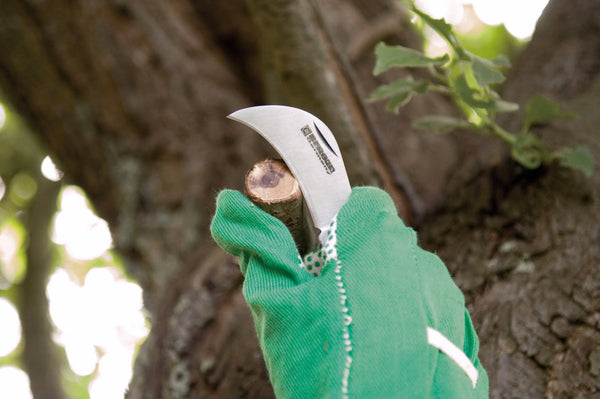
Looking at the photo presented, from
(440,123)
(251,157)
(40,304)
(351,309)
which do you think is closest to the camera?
(351,309)

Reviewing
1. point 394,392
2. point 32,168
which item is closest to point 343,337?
point 394,392

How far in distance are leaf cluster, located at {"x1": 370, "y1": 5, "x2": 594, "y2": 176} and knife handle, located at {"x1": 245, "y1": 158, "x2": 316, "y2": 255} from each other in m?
0.25

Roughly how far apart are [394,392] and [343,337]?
0.18ft

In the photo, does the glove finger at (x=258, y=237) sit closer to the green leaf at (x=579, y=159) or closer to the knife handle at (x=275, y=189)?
the knife handle at (x=275, y=189)

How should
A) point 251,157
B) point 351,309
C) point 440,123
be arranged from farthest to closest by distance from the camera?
point 251,157 < point 440,123 < point 351,309

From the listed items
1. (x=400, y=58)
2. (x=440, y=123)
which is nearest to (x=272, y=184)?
(x=400, y=58)

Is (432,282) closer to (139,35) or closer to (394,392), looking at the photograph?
(394,392)

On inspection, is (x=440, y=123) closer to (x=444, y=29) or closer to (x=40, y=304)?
(x=444, y=29)

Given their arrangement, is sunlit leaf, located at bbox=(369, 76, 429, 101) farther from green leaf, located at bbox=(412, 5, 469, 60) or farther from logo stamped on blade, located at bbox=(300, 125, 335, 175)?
logo stamped on blade, located at bbox=(300, 125, 335, 175)

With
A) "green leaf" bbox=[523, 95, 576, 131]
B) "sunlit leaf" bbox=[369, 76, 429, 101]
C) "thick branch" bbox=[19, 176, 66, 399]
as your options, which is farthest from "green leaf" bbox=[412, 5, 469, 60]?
"thick branch" bbox=[19, 176, 66, 399]

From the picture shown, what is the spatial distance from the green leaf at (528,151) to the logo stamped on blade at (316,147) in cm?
45

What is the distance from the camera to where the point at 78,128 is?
1.27 m

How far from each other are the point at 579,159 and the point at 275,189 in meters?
0.54

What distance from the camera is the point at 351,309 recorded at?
0.43 metres
